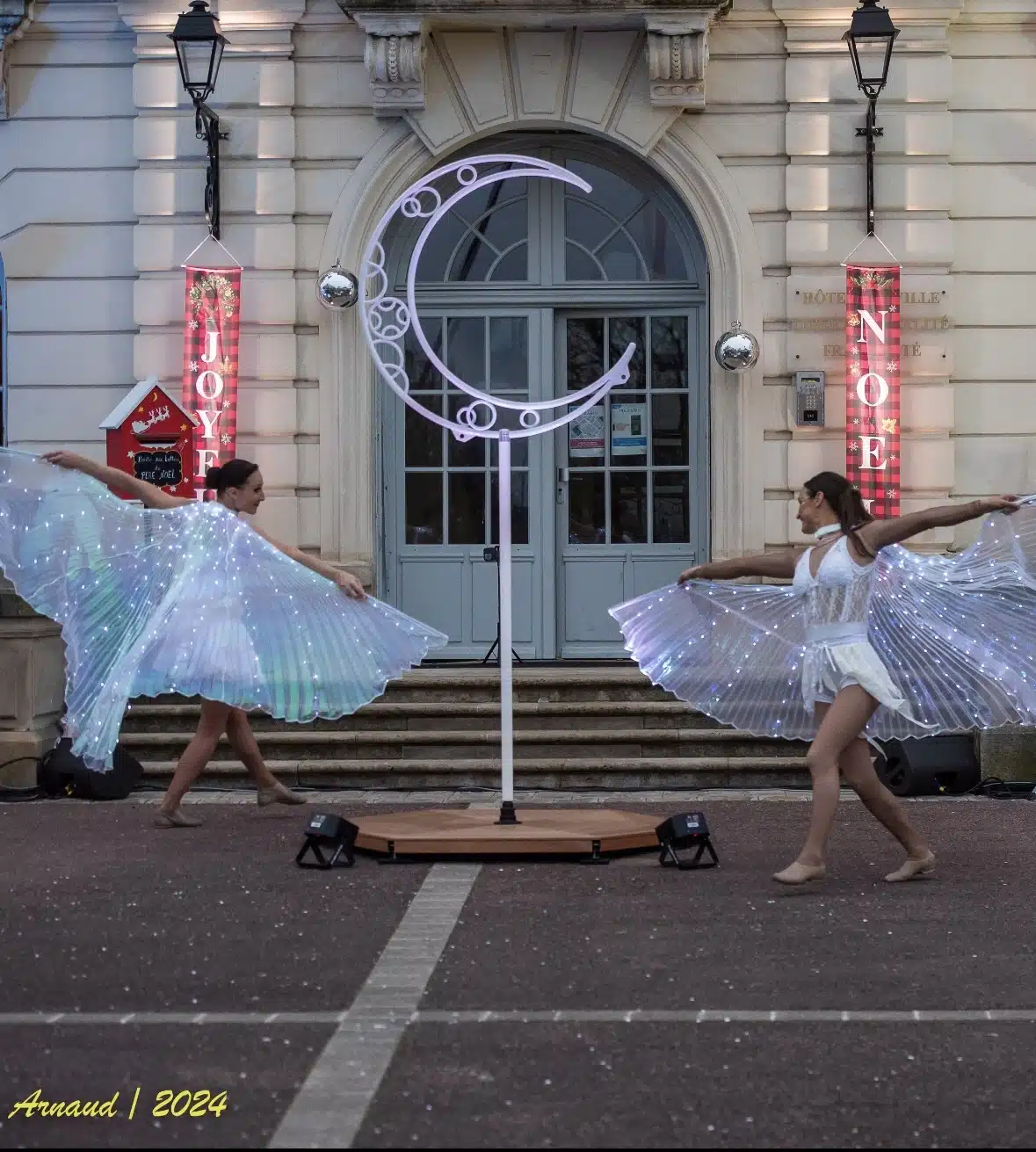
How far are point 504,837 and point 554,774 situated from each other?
3.24 meters

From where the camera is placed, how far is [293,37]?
49.3 feet

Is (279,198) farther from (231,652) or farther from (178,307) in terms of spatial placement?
(231,652)

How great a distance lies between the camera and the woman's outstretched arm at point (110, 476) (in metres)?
10.1

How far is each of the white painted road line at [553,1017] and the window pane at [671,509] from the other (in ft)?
30.7

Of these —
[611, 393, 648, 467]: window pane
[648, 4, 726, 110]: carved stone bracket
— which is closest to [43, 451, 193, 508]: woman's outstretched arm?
[611, 393, 648, 467]: window pane

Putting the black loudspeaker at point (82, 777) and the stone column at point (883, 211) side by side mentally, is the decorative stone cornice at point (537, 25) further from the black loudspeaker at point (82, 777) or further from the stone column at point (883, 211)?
the black loudspeaker at point (82, 777)

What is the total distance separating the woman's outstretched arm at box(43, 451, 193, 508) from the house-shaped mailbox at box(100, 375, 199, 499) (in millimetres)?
3087

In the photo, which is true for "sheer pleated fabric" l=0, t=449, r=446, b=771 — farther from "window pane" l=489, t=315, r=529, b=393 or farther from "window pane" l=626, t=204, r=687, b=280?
"window pane" l=626, t=204, r=687, b=280

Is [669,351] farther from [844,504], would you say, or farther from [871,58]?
[844,504]

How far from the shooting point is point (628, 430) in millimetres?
15625

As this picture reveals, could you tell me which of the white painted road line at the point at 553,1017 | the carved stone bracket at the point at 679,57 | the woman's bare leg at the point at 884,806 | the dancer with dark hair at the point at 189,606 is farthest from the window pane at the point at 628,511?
the white painted road line at the point at 553,1017

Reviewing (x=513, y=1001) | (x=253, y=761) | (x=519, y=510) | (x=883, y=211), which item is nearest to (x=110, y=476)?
(x=253, y=761)

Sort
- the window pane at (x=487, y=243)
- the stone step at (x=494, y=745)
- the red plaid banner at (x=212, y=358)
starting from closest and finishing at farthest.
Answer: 1. the stone step at (x=494, y=745)
2. the red plaid banner at (x=212, y=358)
3. the window pane at (x=487, y=243)

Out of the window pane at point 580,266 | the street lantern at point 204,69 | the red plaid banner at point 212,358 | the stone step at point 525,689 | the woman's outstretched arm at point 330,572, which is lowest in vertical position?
the stone step at point 525,689
